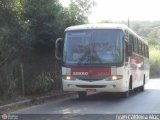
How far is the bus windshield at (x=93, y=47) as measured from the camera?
19.4m

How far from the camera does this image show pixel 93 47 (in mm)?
19625

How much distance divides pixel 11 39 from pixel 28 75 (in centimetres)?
318

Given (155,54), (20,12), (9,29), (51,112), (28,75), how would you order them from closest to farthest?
(51,112)
(9,29)
(20,12)
(28,75)
(155,54)

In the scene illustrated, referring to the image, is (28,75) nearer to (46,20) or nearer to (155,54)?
(46,20)

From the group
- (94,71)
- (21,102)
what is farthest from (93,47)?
(21,102)

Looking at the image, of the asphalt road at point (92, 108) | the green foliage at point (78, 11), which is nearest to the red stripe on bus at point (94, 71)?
the asphalt road at point (92, 108)

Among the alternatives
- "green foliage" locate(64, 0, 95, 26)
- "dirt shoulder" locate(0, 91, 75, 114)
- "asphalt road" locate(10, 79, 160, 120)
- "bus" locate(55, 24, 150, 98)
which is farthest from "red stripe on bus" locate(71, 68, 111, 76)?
"green foliage" locate(64, 0, 95, 26)

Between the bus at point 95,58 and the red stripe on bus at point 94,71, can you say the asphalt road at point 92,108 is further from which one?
the red stripe on bus at point 94,71

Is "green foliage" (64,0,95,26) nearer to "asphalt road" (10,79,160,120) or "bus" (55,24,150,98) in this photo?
"bus" (55,24,150,98)

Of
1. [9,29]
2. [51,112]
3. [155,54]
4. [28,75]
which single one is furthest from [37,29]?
[155,54]

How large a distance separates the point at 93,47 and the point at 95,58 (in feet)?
1.60

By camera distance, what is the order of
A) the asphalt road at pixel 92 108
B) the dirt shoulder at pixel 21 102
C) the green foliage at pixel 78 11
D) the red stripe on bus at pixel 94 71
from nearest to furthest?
the asphalt road at pixel 92 108 → the dirt shoulder at pixel 21 102 → the red stripe on bus at pixel 94 71 → the green foliage at pixel 78 11

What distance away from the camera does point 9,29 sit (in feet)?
62.1

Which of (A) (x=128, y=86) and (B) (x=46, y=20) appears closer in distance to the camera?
(A) (x=128, y=86)
